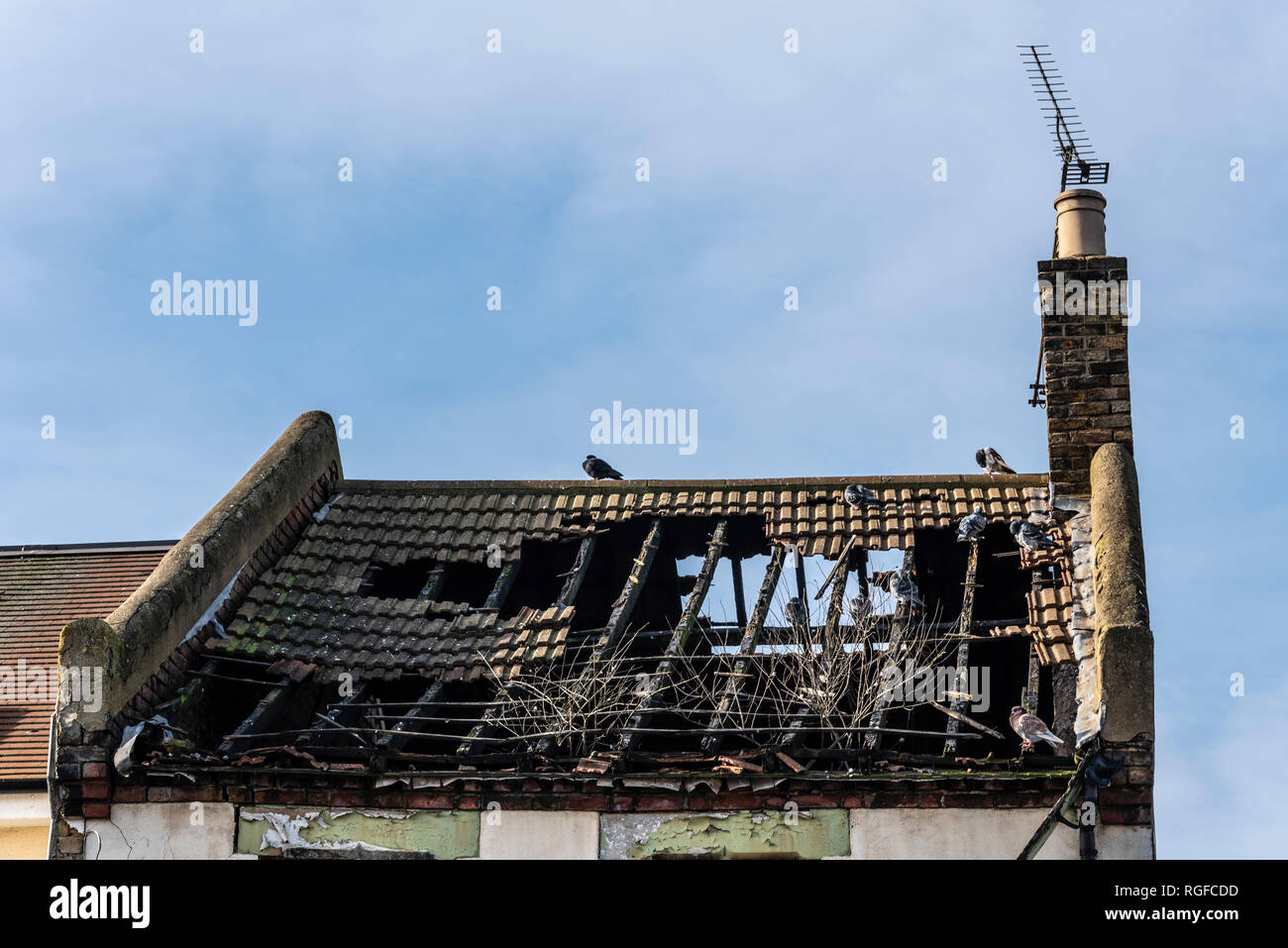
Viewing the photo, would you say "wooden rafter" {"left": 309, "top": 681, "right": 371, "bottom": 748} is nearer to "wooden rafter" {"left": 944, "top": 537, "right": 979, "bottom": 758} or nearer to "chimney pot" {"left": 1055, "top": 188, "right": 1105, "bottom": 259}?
"wooden rafter" {"left": 944, "top": 537, "right": 979, "bottom": 758}

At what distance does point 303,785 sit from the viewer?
12.4 m

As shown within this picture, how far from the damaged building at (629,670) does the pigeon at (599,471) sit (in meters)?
0.44

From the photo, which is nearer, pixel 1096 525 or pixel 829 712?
pixel 829 712

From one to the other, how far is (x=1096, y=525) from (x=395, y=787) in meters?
6.14

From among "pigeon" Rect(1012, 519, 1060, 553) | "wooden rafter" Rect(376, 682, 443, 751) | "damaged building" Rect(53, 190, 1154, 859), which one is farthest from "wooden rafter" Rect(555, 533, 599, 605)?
"pigeon" Rect(1012, 519, 1060, 553)

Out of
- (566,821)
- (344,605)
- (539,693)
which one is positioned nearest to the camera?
(566,821)

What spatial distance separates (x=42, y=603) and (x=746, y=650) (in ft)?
27.9

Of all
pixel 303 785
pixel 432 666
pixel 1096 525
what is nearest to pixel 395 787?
pixel 303 785

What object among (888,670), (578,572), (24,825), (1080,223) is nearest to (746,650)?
(888,670)

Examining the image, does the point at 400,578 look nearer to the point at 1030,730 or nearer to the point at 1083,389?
the point at 1030,730

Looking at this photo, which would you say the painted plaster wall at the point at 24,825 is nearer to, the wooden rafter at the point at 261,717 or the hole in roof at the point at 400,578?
the wooden rafter at the point at 261,717

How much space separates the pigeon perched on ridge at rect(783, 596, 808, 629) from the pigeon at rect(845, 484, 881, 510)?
171 cm

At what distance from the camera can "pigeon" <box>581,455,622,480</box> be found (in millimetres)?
17172

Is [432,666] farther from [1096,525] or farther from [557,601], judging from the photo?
[1096,525]
